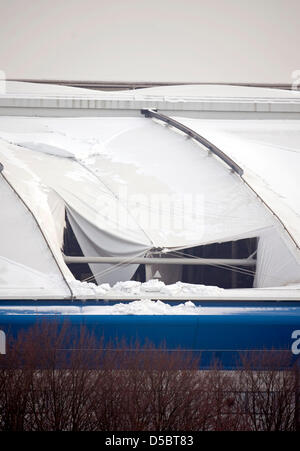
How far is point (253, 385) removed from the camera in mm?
11141

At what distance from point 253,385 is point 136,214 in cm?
609

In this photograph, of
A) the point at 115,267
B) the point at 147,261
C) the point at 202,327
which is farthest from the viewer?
the point at 115,267

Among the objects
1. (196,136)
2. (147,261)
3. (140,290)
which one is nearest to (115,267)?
(147,261)

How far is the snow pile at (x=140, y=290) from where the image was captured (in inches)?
539

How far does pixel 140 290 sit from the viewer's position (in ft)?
45.5

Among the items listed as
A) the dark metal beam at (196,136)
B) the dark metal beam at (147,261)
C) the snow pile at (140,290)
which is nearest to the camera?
the snow pile at (140,290)

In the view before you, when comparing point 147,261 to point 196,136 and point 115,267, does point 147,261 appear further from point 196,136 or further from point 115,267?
point 196,136

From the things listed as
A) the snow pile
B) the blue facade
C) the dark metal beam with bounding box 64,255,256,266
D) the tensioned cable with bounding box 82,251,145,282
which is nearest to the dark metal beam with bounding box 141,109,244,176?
the dark metal beam with bounding box 64,255,256,266

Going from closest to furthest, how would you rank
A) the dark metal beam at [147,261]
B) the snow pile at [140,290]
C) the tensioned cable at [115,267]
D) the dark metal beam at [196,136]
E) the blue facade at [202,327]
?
the blue facade at [202,327] → the snow pile at [140,290] → the dark metal beam at [147,261] → the tensioned cable at [115,267] → the dark metal beam at [196,136]

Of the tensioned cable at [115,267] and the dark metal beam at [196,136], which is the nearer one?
the tensioned cable at [115,267]

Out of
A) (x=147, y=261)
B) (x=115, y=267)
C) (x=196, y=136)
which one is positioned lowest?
(x=115, y=267)

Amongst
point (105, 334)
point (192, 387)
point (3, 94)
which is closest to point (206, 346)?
point (105, 334)

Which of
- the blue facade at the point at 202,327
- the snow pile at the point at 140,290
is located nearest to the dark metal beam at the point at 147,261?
the snow pile at the point at 140,290

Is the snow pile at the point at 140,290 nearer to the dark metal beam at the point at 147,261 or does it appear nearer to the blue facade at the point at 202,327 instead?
the blue facade at the point at 202,327
